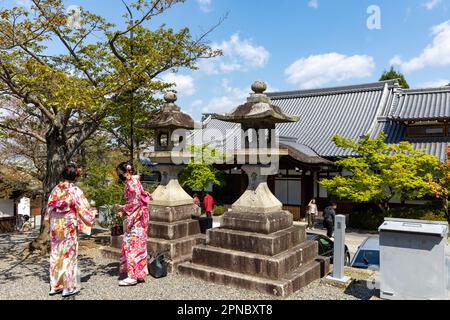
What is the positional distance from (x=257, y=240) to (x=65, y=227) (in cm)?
317

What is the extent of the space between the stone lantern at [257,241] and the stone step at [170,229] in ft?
3.54

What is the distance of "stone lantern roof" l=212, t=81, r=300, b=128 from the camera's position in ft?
20.4

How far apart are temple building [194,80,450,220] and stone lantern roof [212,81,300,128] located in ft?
27.5

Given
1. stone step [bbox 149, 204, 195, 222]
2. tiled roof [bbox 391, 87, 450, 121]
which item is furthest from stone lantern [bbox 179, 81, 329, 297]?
tiled roof [bbox 391, 87, 450, 121]

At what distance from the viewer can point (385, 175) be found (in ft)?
44.0

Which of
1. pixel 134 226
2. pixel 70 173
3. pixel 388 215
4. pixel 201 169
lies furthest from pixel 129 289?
pixel 201 169

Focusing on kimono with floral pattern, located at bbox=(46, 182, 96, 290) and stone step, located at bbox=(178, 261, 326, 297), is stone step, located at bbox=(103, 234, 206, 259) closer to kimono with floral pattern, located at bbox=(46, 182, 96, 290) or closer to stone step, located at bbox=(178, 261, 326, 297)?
stone step, located at bbox=(178, 261, 326, 297)

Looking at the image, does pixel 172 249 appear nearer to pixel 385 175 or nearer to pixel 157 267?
pixel 157 267

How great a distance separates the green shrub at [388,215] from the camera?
13.9 meters

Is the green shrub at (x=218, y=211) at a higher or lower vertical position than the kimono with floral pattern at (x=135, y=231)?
lower

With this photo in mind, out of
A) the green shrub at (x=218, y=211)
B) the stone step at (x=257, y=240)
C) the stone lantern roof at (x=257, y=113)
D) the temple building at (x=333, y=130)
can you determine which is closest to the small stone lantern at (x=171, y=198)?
the stone step at (x=257, y=240)

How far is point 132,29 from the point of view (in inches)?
368

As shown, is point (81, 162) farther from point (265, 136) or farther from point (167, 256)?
point (265, 136)

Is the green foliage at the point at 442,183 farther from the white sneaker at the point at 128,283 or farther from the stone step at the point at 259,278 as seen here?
the white sneaker at the point at 128,283
